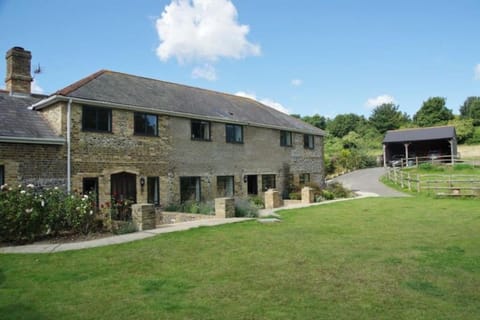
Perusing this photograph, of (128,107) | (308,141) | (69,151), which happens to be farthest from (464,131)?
(69,151)

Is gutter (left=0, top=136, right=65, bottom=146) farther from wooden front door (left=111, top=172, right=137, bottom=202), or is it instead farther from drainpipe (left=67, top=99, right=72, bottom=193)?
wooden front door (left=111, top=172, right=137, bottom=202)

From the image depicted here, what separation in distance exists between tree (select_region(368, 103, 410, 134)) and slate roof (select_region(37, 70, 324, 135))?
53.0 metres

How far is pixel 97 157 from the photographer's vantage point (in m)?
15.7

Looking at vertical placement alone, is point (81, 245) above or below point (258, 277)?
above

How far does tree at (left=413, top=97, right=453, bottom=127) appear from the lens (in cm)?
7169

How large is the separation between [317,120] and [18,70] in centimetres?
7200

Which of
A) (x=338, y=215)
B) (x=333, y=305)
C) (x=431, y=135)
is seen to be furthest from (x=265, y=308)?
(x=431, y=135)

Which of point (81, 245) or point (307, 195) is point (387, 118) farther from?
point (81, 245)

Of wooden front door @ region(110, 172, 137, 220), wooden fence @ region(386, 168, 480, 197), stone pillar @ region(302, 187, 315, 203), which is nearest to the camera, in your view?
wooden front door @ region(110, 172, 137, 220)

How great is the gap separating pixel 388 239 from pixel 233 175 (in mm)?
13115

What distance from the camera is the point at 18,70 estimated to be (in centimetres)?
1692

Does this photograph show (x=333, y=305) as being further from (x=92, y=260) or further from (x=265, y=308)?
(x=92, y=260)

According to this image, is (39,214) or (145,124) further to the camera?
(145,124)

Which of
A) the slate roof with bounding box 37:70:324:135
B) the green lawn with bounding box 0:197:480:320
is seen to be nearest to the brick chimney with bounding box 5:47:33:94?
the slate roof with bounding box 37:70:324:135
